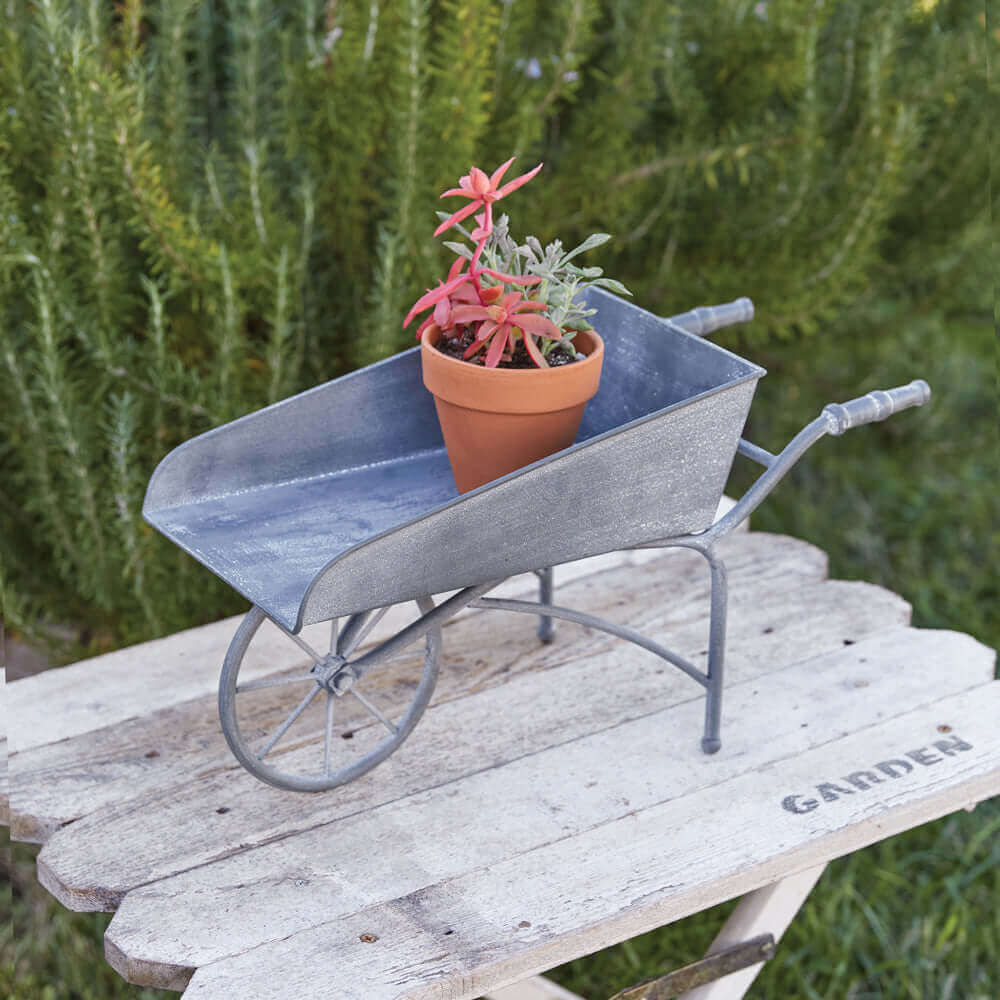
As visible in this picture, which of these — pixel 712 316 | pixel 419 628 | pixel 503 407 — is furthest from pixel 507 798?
pixel 712 316

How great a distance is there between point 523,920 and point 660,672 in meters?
0.54

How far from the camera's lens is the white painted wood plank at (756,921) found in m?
1.47

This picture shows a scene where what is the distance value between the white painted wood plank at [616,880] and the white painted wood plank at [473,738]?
156 millimetres

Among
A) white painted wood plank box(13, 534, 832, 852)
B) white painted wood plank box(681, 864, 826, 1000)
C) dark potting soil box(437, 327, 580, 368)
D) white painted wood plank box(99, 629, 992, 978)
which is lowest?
white painted wood plank box(681, 864, 826, 1000)

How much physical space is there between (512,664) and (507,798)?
309 millimetres

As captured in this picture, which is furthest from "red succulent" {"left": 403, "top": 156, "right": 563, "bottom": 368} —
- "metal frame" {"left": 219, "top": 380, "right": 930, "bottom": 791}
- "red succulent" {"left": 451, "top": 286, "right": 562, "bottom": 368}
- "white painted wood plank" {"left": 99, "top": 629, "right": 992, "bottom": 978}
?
"white painted wood plank" {"left": 99, "top": 629, "right": 992, "bottom": 978}

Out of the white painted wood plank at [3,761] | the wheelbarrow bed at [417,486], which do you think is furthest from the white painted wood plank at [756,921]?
the white painted wood plank at [3,761]

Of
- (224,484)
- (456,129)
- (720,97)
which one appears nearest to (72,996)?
(224,484)

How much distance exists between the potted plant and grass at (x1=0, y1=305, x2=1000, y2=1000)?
107 cm

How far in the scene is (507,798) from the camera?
147cm

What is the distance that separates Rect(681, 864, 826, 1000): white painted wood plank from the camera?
4.82 feet

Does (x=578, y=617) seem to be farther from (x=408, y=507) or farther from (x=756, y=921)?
(x=756, y=921)

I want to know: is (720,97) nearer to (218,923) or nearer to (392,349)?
(392,349)

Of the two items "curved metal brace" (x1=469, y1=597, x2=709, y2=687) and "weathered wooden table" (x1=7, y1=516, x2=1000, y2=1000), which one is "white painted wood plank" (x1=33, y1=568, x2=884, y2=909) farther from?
"curved metal brace" (x1=469, y1=597, x2=709, y2=687)
